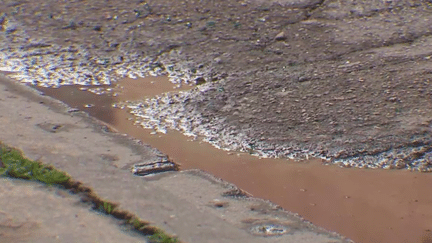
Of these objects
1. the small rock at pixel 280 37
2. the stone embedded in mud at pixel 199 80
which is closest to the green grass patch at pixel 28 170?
the stone embedded in mud at pixel 199 80

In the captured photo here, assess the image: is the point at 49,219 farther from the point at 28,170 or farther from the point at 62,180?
the point at 28,170

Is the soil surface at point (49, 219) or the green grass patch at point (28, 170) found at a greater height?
the soil surface at point (49, 219)

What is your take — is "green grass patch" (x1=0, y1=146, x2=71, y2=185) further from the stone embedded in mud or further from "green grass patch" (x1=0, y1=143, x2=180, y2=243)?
the stone embedded in mud

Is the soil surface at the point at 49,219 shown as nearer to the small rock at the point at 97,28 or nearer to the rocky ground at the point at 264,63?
the rocky ground at the point at 264,63

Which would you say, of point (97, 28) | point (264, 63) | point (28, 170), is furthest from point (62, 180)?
point (97, 28)

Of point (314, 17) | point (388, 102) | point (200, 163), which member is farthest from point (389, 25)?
point (200, 163)

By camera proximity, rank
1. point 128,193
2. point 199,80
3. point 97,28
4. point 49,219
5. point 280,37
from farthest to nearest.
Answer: point 97,28 → point 280,37 → point 199,80 → point 128,193 → point 49,219
